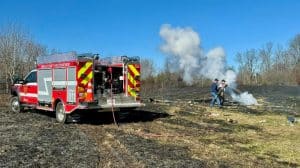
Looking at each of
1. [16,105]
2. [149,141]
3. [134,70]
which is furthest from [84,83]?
[16,105]

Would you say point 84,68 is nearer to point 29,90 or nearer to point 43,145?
point 29,90

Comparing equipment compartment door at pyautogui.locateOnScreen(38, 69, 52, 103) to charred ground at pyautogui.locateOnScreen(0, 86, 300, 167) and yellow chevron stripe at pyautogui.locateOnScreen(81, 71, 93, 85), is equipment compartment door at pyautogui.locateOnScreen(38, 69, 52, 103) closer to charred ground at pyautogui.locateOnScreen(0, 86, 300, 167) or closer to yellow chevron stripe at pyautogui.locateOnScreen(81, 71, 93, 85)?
charred ground at pyautogui.locateOnScreen(0, 86, 300, 167)

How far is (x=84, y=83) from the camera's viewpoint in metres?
16.6

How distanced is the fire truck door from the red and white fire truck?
6.0 inches

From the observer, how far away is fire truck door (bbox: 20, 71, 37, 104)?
65.0 ft

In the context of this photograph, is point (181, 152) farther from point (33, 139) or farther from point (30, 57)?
point (30, 57)

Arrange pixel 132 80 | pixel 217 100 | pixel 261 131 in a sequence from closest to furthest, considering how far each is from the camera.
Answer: pixel 261 131 < pixel 132 80 < pixel 217 100

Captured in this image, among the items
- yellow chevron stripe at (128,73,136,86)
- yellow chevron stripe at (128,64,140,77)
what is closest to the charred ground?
yellow chevron stripe at (128,73,136,86)

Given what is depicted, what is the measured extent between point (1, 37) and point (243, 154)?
4048 cm

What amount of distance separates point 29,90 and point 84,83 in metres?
4.76

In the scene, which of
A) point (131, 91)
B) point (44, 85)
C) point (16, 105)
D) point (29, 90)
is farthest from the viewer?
point (16, 105)

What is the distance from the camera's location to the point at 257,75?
89.5 m

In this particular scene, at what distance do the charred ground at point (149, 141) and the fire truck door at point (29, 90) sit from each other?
77 cm

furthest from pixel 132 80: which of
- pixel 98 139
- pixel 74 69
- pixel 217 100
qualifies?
pixel 217 100
